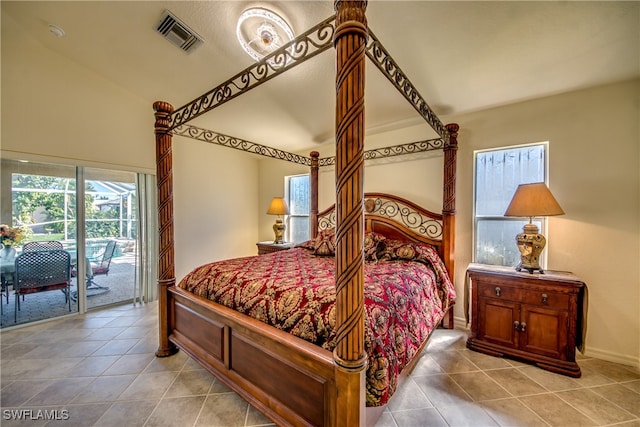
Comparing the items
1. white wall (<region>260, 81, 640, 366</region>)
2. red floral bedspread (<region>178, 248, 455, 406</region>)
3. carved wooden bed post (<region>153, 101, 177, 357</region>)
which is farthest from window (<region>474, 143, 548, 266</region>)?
carved wooden bed post (<region>153, 101, 177, 357</region>)

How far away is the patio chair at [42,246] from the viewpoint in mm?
3004

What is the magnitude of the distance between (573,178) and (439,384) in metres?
2.26

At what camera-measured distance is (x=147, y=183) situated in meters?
3.75

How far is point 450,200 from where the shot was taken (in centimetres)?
279

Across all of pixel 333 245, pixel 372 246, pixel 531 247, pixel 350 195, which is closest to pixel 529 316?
pixel 531 247

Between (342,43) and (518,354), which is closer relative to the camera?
(342,43)

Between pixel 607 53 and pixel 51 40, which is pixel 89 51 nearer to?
pixel 51 40

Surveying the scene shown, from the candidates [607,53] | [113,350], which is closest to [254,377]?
[113,350]

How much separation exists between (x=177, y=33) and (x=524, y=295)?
403 cm

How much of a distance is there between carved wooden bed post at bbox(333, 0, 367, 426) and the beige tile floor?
0.90 meters

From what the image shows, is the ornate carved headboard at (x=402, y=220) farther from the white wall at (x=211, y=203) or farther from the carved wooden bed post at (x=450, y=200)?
the white wall at (x=211, y=203)

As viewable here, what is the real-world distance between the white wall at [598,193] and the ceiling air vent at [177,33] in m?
3.28

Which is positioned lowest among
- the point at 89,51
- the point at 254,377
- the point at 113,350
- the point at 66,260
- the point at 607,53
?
the point at 113,350

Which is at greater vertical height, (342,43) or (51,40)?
(51,40)
